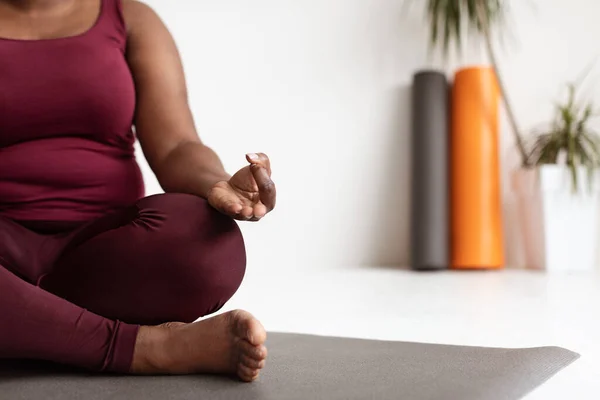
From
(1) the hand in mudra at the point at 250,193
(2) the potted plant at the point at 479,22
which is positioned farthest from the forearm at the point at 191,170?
(2) the potted plant at the point at 479,22

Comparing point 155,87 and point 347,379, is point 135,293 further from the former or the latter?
point 155,87

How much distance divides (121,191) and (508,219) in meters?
2.85

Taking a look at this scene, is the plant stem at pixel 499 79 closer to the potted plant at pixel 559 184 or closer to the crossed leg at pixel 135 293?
the potted plant at pixel 559 184

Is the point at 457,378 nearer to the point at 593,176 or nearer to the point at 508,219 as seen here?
the point at 593,176

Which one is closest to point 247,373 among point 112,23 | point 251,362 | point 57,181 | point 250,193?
point 251,362

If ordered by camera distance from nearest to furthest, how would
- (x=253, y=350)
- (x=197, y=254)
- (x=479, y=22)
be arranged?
(x=253, y=350) → (x=197, y=254) → (x=479, y=22)

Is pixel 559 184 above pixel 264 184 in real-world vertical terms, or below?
Result: below

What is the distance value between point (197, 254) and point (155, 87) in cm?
49

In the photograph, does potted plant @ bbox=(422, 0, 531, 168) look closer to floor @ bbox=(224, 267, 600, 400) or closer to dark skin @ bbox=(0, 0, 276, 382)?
floor @ bbox=(224, 267, 600, 400)

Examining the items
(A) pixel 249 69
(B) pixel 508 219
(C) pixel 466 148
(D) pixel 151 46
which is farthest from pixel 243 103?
(D) pixel 151 46

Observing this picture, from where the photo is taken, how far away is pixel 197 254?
122 centimetres

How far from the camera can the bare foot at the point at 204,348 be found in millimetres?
1090

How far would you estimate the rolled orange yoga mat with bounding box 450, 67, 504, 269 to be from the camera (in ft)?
12.3

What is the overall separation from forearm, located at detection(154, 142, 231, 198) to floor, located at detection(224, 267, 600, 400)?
618mm
